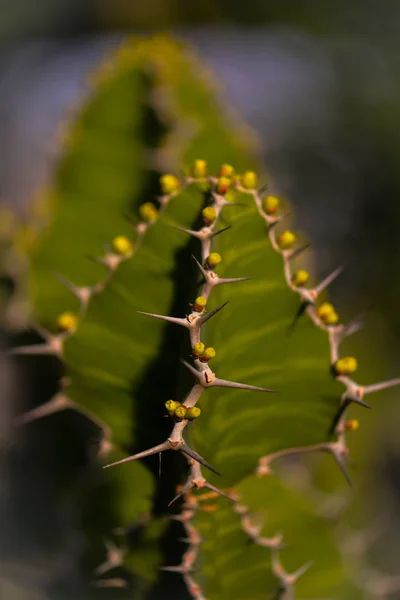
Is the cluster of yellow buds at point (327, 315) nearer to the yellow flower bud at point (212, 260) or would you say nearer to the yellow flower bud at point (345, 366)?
the yellow flower bud at point (345, 366)

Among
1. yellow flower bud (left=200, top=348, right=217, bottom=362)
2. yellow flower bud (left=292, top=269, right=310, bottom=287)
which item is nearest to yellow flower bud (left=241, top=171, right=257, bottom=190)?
yellow flower bud (left=292, top=269, right=310, bottom=287)

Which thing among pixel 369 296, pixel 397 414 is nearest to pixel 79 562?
pixel 397 414

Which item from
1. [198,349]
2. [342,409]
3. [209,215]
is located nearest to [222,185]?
[209,215]

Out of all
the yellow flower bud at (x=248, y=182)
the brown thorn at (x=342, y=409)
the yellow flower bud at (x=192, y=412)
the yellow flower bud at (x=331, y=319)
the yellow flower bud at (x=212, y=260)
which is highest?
the yellow flower bud at (x=248, y=182)

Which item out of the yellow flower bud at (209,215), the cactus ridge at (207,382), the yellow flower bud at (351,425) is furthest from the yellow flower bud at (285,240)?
the yellow flower bud at (351,425)

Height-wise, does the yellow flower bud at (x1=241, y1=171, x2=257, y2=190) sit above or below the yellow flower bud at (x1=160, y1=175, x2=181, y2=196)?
above

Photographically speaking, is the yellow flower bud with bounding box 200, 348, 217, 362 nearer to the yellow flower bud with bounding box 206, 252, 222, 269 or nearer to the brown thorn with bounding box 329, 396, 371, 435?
the yellow flower bud with bounding box 206, 252, 222, 269
